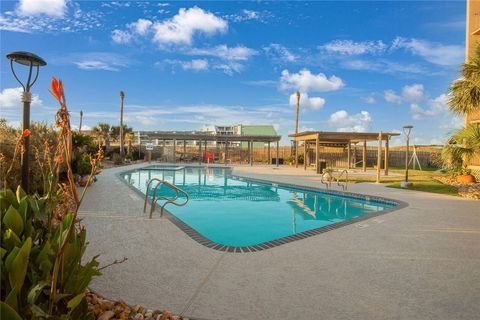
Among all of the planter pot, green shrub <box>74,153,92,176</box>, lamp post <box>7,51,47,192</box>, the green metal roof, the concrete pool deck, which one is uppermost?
the green metal roof

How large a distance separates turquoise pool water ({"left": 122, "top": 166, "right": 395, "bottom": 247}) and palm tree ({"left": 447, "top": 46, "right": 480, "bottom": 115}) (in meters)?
4.35

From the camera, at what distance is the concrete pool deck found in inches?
118

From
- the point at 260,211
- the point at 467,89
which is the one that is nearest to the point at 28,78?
the point at 260,211

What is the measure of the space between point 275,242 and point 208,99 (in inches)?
1259

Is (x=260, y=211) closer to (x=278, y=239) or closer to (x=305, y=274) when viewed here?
(x=278, y=239)

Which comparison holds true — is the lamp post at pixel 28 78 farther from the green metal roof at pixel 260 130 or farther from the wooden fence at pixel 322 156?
the green metal roof at pixel 260 130

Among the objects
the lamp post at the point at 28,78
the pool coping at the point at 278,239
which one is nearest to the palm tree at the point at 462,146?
the pool coping at the point at 278,239

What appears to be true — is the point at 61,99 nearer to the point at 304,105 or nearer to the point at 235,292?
the point at 235,292

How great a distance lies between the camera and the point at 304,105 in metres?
36.2

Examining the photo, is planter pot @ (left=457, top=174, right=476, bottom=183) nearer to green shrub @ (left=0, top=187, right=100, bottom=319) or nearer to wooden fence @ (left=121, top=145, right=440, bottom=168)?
wooden fence @ (left=121, top=145, right=440, bottom=168)

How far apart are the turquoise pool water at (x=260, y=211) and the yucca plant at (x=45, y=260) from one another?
14.1ft

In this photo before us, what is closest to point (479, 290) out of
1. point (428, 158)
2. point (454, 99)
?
point (454, 99)

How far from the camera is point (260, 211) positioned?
953 centimetres

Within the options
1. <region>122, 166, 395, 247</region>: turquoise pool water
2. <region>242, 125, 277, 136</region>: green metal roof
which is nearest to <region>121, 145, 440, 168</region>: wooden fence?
<region>242, 125, 277, 136</region>: green metal roof
